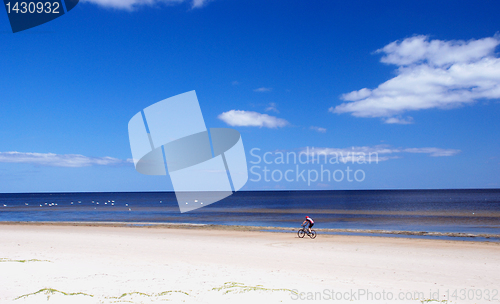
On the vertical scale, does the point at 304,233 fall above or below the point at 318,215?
below

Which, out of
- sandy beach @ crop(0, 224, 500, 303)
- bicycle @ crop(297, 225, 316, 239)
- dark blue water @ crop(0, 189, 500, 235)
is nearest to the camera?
sandy beach @ crop(0, 224, 500, 303)

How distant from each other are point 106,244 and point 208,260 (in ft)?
28.2

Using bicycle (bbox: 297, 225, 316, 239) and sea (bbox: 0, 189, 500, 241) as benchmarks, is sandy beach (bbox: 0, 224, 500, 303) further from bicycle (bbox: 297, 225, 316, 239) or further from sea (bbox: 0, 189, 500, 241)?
sea (bbox: 0, 189, 500, 241)

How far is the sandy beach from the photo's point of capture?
29.6ft

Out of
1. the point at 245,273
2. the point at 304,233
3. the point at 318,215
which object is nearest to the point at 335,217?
the point at 318,215

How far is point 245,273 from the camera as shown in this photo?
12578 millimetres

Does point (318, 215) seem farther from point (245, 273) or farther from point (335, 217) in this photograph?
point (245, 273)

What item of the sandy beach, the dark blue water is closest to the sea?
the dark blue water

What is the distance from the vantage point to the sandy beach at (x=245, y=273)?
29.6ft

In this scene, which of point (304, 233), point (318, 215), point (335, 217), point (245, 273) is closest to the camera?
point (245, 273)

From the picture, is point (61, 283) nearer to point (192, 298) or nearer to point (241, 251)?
point (192, 298)

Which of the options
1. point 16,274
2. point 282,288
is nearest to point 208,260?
point 282,288

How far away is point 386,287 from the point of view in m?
10.8

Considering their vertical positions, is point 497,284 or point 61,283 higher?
point 61,283
